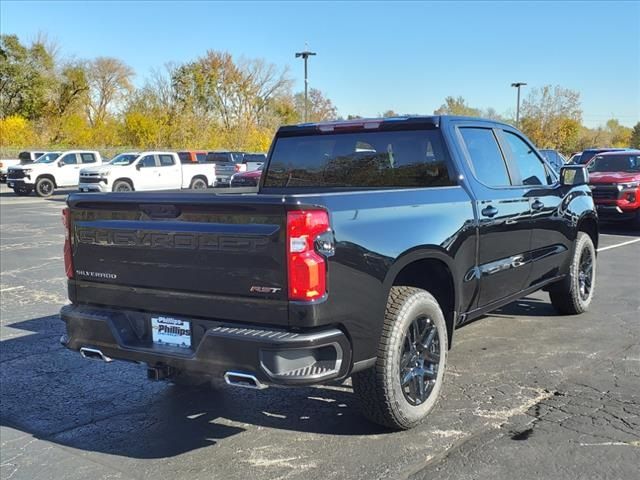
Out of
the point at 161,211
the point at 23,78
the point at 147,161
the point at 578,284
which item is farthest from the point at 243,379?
the point at 23,78

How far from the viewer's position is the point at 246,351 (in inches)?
126

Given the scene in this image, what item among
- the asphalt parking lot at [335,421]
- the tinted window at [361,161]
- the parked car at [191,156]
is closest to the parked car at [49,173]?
the parked car at [191,156]

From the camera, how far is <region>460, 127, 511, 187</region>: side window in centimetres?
485

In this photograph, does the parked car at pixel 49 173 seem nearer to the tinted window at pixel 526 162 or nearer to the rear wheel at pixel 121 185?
the rear wheel at pixel 121 185

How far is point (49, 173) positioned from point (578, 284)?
84.1 ft

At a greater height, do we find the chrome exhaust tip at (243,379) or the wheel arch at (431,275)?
the wheel arch at (431,275)

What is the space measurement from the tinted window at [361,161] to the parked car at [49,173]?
2473 centimetres

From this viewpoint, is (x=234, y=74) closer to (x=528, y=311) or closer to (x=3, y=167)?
(x=3, y=167)

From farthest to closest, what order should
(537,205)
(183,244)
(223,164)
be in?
(223,164) < (537,205) < (183,244)

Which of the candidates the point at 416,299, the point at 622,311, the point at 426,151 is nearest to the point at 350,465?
the point at 416,299

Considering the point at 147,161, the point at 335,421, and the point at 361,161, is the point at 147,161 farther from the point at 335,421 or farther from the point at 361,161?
the point at 335,421

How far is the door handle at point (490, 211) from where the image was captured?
4599mm

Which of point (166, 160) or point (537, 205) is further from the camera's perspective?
point (166, 160)

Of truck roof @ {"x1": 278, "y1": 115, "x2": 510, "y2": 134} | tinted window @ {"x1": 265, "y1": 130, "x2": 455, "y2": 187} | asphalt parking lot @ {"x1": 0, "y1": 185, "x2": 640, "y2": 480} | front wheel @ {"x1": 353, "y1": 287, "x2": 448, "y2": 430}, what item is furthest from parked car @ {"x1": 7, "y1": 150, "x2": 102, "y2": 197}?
front wheel @ {"x1": 353, "y1": 287, "x2": 448, "y2": 430}
